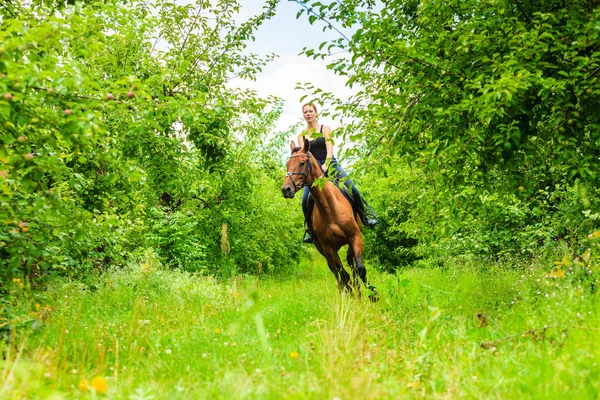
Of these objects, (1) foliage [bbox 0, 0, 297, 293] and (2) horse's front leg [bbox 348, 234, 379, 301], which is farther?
(2) horse's front leg [bbox 348, 234, 379, 301]

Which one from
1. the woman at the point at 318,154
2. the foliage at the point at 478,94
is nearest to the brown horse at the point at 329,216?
the woman at the point at 318,154

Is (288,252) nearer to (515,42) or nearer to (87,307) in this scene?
(87,307)

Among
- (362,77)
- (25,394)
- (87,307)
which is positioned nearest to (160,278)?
(87,307)

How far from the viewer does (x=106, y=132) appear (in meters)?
4.62

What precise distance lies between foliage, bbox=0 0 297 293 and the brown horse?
65.1 inches

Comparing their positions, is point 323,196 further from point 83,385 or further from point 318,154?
point 83,385

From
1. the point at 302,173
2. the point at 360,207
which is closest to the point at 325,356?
the point at 302,173

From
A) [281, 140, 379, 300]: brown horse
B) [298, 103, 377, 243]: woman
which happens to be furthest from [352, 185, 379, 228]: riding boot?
[281, 140, 379, 300]: brown horse

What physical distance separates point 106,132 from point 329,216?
439cm

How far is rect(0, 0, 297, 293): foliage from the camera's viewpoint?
156 inches

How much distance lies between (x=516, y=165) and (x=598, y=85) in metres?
1.21

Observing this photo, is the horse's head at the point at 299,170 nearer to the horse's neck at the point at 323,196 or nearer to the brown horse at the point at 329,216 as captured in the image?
the brown horse at the point at 329,216

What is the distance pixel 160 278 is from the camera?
9680mm

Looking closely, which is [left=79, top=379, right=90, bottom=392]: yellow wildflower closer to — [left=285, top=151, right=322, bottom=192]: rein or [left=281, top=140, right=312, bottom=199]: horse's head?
[left=281, top=140, right=312, bottom=199]: horse's head
